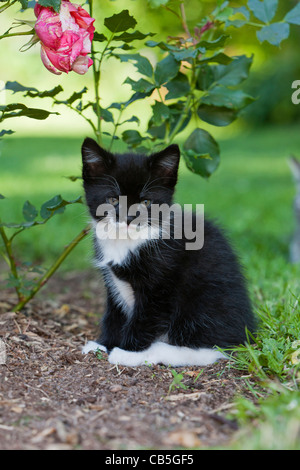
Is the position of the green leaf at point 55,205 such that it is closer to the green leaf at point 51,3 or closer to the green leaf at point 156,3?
the green leaf at point 51,3

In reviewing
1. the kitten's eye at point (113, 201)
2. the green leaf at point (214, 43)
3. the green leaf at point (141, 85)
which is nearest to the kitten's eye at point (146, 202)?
the kitten's eye at point (113, 201)

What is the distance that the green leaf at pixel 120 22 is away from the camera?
9.29 ft

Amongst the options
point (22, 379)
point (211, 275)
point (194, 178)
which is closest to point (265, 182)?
point (194, 178)

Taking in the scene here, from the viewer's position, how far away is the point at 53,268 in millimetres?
3344

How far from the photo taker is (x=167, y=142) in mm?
3461

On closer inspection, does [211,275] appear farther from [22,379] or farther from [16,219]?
[16,219]

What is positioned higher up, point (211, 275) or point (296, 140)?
point (211, 275)

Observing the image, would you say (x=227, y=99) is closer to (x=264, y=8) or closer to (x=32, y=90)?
(x=264, y=8)

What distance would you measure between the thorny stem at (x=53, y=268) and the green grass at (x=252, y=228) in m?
0.24

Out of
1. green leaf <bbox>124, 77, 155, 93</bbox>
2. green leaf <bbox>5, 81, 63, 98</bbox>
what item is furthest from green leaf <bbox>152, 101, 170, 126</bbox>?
green leaf <bbox>5, 81, 63, 98</bbox>

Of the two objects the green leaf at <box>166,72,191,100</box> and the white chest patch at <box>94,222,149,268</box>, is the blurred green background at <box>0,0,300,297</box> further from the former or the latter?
the green leaf at <box>166,72,191,100</box>

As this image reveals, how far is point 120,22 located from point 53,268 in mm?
1429

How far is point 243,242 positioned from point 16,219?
2370 millimetres

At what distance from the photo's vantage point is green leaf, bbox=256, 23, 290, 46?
291cm
